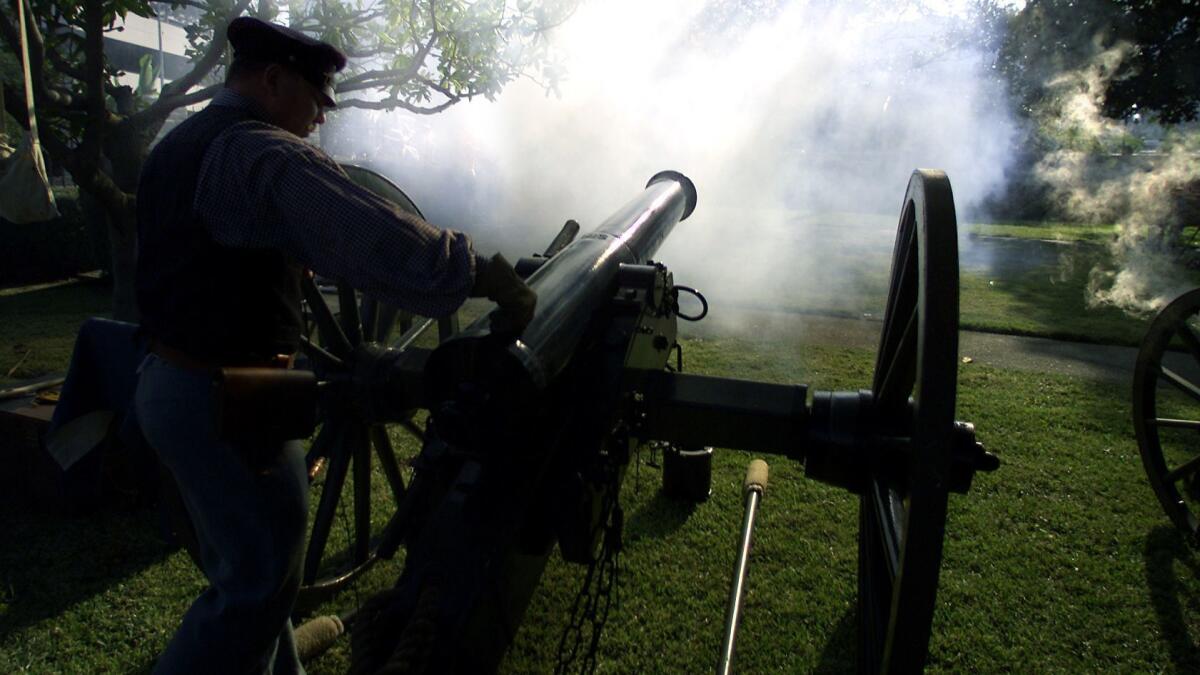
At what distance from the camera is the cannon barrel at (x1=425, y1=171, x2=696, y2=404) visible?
1591 millimetres

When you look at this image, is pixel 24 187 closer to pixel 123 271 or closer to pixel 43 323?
pixel 123 271

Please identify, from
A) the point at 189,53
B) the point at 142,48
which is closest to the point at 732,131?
the point at 189,53

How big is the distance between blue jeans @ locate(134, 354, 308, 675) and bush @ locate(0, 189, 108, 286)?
26.8ft

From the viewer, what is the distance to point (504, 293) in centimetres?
150

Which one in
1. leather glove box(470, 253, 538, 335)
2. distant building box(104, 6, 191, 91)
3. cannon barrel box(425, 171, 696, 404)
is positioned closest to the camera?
leather glove box(470, 253, 538, 335)

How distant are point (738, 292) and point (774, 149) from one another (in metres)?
7.11

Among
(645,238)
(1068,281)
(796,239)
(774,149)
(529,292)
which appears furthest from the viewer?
(774,149)

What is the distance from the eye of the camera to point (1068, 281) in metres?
9.90

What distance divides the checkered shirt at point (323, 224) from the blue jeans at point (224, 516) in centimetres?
41

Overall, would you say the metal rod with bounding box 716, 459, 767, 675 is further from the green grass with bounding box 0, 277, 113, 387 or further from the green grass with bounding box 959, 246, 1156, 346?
the green grass with bounding box 0, 277, 113, 387

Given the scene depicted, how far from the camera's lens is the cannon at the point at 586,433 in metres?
1.34

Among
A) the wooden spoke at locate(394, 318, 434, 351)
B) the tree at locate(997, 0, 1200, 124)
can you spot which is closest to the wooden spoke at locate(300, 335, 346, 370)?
the wooden spoke at locate(394, 318, 434, 351)

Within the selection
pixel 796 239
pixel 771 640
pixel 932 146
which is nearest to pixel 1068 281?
pixel 796 239

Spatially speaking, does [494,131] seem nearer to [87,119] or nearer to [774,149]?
[774,149]
